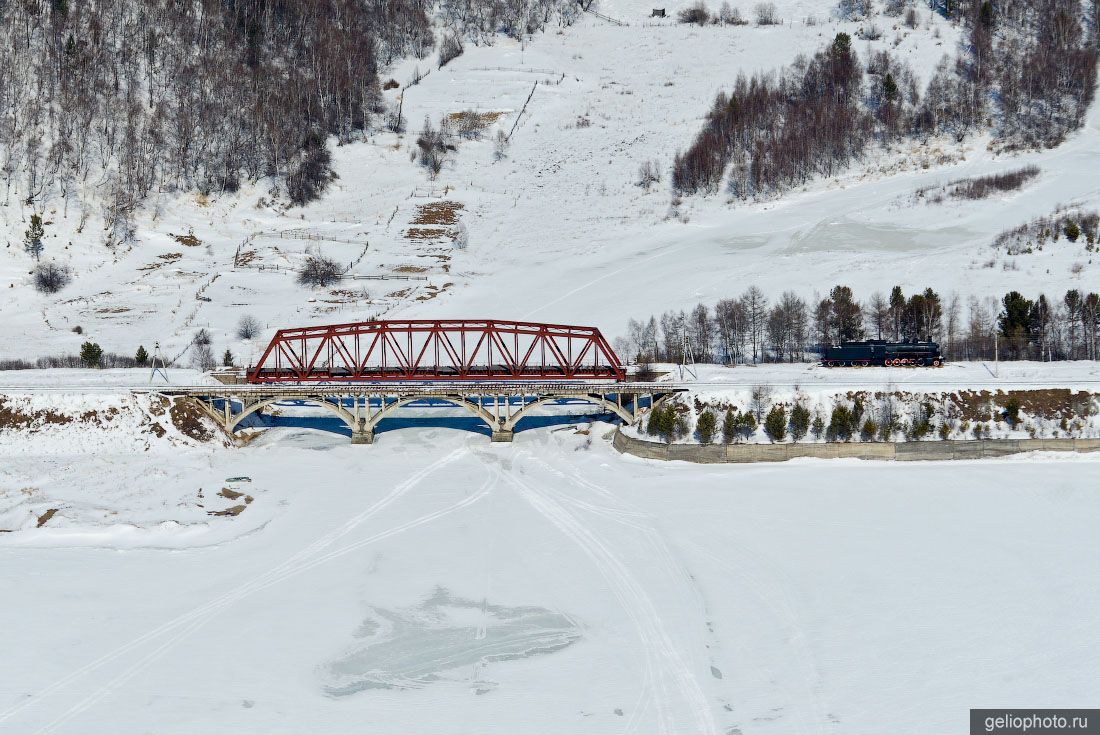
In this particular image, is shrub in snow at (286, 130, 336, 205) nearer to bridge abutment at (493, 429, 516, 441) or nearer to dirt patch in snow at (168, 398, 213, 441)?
dirt patch in snow at (168, 398, 213, 441)

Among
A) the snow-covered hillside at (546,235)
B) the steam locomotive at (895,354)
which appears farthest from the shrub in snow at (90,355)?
the steam locomotive at (895,354)

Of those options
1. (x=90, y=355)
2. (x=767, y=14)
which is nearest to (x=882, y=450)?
(x=90, y=355)

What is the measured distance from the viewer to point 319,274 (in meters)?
87.8

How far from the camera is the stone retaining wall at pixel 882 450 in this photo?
47156mm

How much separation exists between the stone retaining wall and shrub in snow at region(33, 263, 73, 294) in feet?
229

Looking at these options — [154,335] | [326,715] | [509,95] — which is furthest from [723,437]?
[509,95]

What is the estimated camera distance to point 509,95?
132625 millimetres

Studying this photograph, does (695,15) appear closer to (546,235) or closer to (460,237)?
(546,235)

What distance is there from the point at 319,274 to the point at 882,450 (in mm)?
61406

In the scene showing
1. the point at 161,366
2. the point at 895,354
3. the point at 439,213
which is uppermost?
the point at 439,213

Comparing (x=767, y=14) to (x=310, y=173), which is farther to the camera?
(x=767, y=14)

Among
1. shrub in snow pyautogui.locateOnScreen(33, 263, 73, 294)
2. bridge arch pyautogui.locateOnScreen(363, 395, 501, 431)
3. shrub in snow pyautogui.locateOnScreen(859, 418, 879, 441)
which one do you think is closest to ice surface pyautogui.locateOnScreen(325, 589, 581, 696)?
bridge arch pyautogui.locateOnScreen(363, 395, 501, 431)

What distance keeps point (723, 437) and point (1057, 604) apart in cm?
2165

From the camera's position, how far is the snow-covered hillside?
78.6 metres
